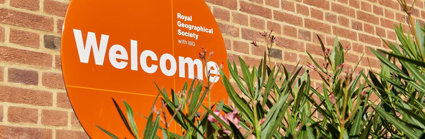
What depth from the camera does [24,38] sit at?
7.25 ft

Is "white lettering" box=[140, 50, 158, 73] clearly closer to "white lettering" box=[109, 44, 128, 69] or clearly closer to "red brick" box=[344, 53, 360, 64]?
"white lettering" box=[109, 44, 128, 69]

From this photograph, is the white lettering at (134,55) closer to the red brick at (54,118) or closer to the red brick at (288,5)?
the red brick at (54,118)

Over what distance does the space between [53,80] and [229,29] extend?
102 centimetres

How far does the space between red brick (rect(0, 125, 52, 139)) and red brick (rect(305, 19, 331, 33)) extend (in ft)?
5.81

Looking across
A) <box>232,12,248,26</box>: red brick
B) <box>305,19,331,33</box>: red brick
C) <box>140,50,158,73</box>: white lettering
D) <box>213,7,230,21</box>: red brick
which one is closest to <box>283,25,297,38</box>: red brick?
<box>305,19,331,33</box>: red brick

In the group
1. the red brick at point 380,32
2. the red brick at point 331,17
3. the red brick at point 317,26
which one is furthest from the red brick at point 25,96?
the red brick at point 380,32

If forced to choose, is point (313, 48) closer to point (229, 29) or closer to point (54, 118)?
point (229, 29)

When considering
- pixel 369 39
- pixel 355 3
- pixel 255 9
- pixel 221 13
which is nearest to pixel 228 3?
pixel 221 13

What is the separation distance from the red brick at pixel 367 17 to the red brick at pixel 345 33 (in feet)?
0.49

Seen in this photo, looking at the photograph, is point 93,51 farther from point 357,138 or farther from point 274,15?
point 357,138

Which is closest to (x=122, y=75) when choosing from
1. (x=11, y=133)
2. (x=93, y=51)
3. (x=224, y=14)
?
(x=93, y=51)

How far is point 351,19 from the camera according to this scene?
3719mm

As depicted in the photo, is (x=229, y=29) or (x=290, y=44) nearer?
(x=229, y=29)

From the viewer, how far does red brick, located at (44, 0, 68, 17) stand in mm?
2309
